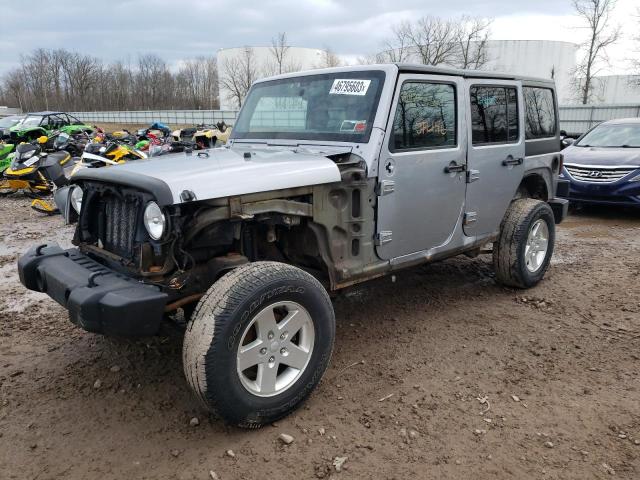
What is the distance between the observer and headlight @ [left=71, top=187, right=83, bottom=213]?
361cm

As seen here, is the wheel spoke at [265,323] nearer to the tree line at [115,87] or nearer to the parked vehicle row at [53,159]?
the parked vehicle row at [53,159]

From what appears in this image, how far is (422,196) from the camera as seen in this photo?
12.6ft

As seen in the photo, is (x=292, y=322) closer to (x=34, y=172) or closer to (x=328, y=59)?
(x=34, y=172)

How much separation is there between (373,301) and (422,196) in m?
1.33

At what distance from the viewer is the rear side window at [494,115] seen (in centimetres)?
429

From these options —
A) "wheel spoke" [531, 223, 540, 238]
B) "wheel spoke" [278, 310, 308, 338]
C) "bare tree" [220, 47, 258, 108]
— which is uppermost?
"bare tree" [220, 47, 258, 108]

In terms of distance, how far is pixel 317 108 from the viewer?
3.86 m

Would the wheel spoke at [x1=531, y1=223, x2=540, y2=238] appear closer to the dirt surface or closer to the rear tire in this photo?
the rear tire

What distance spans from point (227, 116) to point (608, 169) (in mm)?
33077

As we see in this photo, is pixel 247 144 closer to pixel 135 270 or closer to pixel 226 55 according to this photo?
pixel 135 270

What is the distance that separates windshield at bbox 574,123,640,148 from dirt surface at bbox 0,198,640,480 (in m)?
5.29

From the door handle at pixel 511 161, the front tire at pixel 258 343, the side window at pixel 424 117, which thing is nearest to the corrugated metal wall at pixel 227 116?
the door handle at pixel 511 161

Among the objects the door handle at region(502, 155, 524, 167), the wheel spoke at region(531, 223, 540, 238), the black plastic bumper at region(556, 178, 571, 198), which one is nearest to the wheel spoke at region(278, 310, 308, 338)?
the door handle at region(502, 155, 524, 167)

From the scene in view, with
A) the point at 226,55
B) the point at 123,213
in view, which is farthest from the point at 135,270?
the point at 226,55
